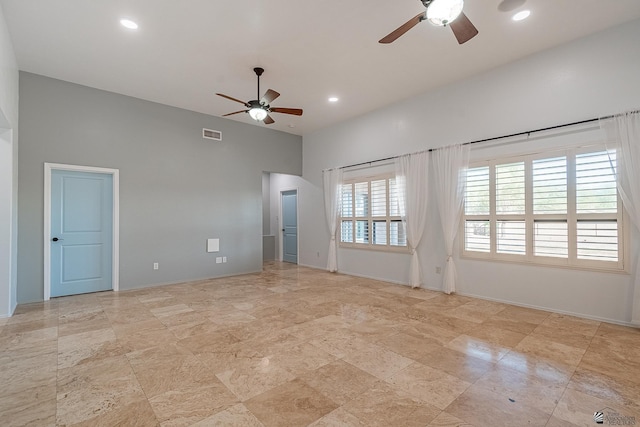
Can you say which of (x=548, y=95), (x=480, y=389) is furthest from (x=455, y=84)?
(x=480, y=389)

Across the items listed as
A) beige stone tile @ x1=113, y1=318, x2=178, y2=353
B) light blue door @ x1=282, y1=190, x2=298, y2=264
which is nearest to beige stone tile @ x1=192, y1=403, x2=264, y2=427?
beige stone tile @ x1=113, y1=318, x2=178, y2=353

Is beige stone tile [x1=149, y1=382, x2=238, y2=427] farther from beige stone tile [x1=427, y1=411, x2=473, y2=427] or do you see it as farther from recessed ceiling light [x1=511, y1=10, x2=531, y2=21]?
recessed ceiling light [x1=511, y1=10, x2=531, y2=21]

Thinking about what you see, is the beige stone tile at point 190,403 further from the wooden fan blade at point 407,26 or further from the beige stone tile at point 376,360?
the wooden fan blade at point 407,26

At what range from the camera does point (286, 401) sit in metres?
2.11

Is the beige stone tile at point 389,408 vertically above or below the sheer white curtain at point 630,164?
below

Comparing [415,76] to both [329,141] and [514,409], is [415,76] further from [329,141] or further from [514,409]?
[514,409]

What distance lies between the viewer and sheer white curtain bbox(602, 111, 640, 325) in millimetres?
3412

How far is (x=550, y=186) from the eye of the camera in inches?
161

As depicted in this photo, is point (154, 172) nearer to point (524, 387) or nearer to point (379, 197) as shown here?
point (379, 197)

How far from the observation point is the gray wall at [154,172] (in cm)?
461

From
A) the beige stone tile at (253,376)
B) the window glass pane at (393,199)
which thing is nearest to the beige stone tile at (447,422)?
the beige stone tile at (253,376)

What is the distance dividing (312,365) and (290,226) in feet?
20.6

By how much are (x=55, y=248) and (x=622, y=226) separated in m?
7.90

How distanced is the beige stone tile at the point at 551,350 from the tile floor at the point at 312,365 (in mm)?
19
